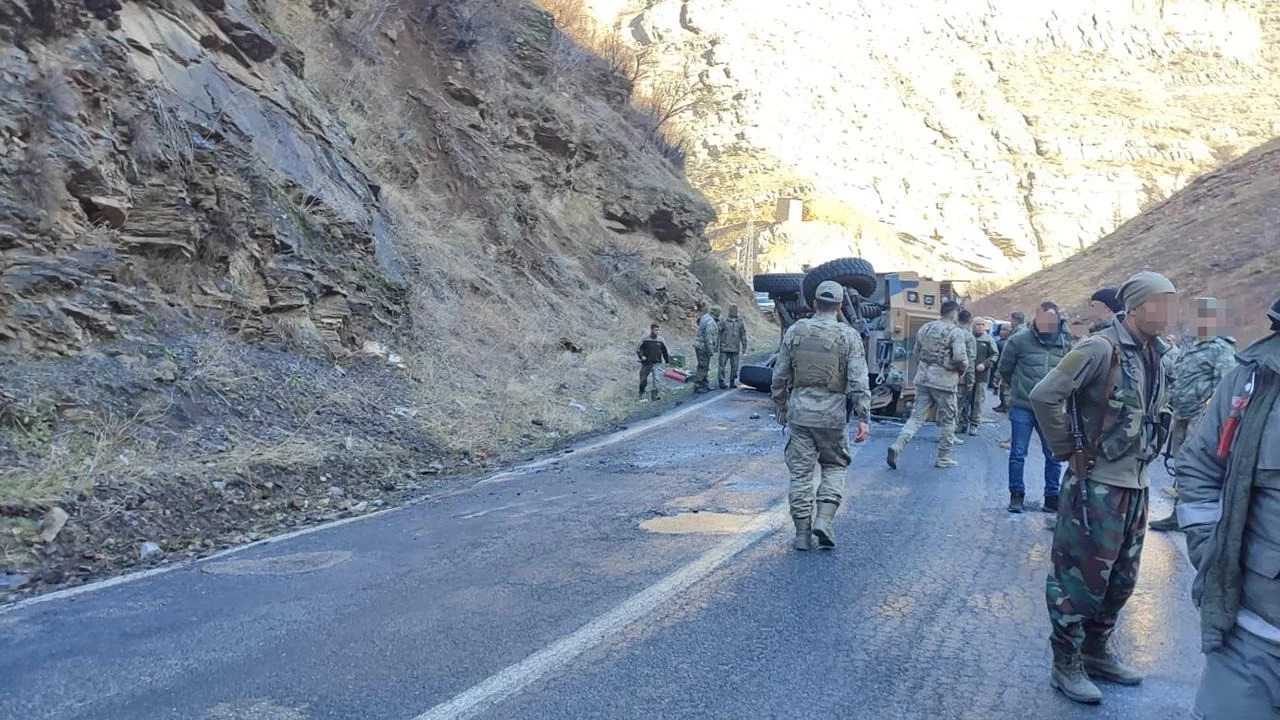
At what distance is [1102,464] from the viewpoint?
159 inches

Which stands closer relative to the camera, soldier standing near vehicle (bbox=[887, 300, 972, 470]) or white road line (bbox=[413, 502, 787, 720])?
white road line (bbox=[413, 502, 787, 720])

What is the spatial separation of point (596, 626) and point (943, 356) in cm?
699

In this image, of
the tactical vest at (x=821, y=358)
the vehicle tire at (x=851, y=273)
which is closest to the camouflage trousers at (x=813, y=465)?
the tactical vest at (x=821, y=358)

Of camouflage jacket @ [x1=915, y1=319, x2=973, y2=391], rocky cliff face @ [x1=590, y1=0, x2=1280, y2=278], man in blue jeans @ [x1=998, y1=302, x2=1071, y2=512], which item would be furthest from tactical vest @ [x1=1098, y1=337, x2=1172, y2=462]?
rocky cliff face @ [x1=590, y1=0, x2=1280, y2=278]

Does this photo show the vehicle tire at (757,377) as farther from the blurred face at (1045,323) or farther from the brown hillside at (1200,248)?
the brown hillside at (1200,248)

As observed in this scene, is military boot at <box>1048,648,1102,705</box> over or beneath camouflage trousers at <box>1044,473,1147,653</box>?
beneath

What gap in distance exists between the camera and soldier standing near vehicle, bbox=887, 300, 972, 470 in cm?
→ 1040

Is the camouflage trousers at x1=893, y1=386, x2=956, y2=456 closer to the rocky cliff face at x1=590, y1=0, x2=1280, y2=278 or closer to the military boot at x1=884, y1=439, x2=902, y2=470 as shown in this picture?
the military boot at x1=884, y1=439, x2=902, y2=470

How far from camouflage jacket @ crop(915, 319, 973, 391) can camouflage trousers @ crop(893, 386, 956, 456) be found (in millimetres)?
80

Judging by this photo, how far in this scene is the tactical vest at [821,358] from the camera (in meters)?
6.47

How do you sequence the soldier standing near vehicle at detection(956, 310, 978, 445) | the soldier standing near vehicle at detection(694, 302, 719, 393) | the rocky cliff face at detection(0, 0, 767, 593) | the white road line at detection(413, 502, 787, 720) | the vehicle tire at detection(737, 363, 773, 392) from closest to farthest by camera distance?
the white road line at detection(413, 502, 787, 720), the rocky cliff face at detection(0, 0, 767, 593), the soldier standing near vehicle at detection(956, 310, 978, 445), the vehicle tire at detection(737, 363, 773, 392), the soldier standing near vehicle at detection(694, 302, 719, 393)

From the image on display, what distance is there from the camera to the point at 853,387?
648cm

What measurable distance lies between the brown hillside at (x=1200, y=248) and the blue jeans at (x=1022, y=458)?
2043 cm

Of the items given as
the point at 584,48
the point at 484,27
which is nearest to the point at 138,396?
the point at 484,27
